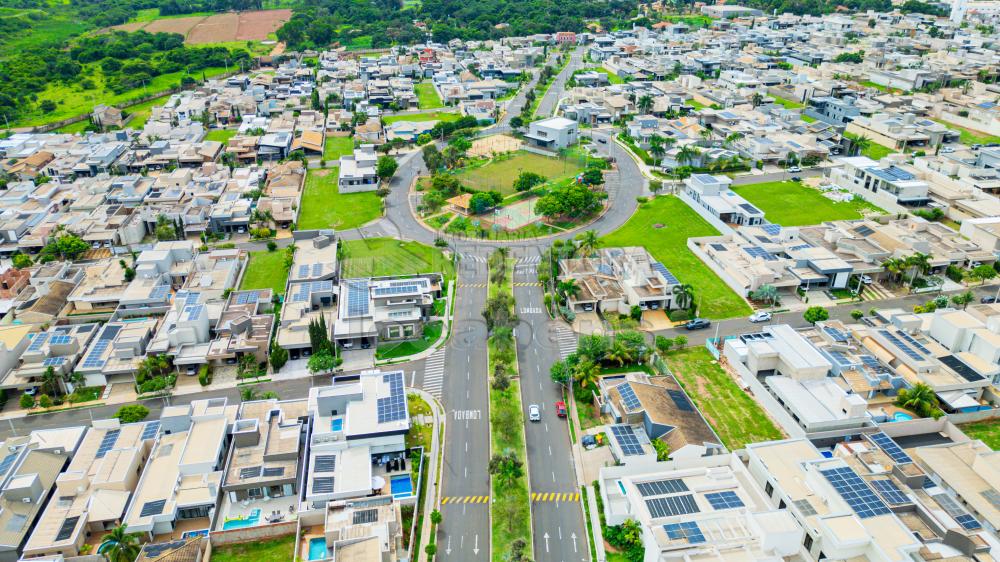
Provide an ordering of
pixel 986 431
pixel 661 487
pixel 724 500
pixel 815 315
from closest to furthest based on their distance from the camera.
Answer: pixel 724 500 → pixel 661 487 → pixel 986 431 → pixel 815 315

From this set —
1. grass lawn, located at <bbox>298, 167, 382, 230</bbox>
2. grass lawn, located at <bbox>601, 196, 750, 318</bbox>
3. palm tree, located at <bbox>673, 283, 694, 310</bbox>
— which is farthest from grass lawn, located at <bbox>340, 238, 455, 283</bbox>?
palm tree, located at <bbox>673, 283, 694, 310</bbox>

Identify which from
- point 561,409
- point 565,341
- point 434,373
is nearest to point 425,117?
point 565,341

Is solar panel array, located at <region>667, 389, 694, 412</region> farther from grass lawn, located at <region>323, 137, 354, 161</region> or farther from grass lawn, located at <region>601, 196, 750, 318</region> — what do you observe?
grass lawn, located at <region>323, 137, 354, 161</region>

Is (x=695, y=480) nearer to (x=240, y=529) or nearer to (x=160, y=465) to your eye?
(x=240, y=529)

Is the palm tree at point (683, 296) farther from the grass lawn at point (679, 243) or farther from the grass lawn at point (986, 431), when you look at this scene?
the grass lawn at point (986, 431)

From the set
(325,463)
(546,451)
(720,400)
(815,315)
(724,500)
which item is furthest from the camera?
(815,315)

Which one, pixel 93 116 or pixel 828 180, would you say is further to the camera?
pixel 93 116

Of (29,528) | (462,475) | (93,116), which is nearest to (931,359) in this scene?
(462,475)

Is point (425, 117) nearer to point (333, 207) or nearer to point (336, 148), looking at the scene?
point (336, 148)
